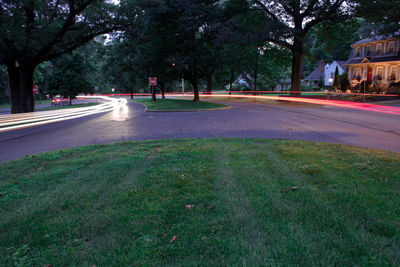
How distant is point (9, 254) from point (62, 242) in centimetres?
53

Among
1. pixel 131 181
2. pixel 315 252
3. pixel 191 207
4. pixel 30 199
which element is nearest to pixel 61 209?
pixel 30 199

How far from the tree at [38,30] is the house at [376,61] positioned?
31965 millimetres

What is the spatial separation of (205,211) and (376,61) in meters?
42.0

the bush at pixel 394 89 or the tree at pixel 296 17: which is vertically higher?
the tree at pixel 296 17

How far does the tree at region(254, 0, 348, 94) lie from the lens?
2419 cm

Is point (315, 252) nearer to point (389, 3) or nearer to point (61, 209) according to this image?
point (61, 209)

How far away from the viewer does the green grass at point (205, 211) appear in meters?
2.87

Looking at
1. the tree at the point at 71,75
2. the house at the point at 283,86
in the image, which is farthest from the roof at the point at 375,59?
the tree at the point at 71,75

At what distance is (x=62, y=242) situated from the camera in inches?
126

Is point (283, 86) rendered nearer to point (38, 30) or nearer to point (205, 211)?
point (38, 30)

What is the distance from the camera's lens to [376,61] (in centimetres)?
3662

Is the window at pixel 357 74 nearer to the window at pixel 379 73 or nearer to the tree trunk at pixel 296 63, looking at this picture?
the window at pixel 379 73

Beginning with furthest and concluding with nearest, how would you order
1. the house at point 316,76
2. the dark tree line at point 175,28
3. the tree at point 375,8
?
the house at point 316,76, the tree at point 375,8, the dark tree line at point 175,28

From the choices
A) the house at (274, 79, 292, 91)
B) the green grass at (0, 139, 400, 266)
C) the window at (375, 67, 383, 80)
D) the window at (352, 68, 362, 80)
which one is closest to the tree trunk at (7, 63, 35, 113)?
the green grass at (0, 139, 400, 266)
